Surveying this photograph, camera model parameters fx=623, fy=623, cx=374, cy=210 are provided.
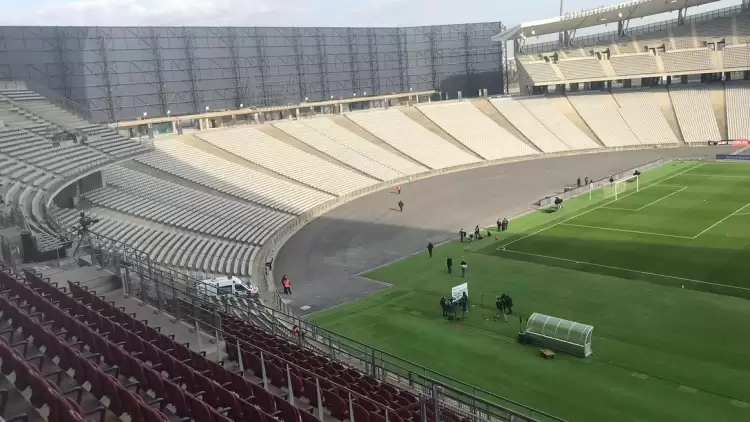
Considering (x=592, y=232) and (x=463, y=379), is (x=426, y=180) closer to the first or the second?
(x=592, y=232)

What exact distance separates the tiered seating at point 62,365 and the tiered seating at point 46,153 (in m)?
15.9

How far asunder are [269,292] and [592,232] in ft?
62.0

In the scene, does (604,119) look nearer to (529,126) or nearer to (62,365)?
(529,126)

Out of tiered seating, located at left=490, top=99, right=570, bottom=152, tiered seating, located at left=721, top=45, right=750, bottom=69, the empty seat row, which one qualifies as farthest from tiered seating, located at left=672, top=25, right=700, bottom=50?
the empty seat row

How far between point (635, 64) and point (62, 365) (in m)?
77.5

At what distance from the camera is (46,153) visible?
30.4 meters

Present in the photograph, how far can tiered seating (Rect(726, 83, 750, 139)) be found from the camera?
6431 cm

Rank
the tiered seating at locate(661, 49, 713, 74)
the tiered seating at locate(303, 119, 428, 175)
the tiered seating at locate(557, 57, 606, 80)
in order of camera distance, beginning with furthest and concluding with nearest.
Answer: the tiered seating at locate(557, 57, 606, 80) < the tiered seating at locate(661, 49, 713, 74) < the tiered seating at locate(303, 119, 428, 175)

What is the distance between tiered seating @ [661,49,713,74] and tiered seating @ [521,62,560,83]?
1274 centimetres

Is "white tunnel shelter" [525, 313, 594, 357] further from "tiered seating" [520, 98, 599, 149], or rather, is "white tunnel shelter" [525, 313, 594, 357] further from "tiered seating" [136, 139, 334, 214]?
"tiered seating" [520, 98, 599, 149]

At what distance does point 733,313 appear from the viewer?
2195cm

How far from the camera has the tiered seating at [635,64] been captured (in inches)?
2938

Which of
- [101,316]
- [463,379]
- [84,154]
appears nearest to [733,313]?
[463,379]

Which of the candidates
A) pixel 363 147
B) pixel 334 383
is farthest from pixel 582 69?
pixel 334 383
